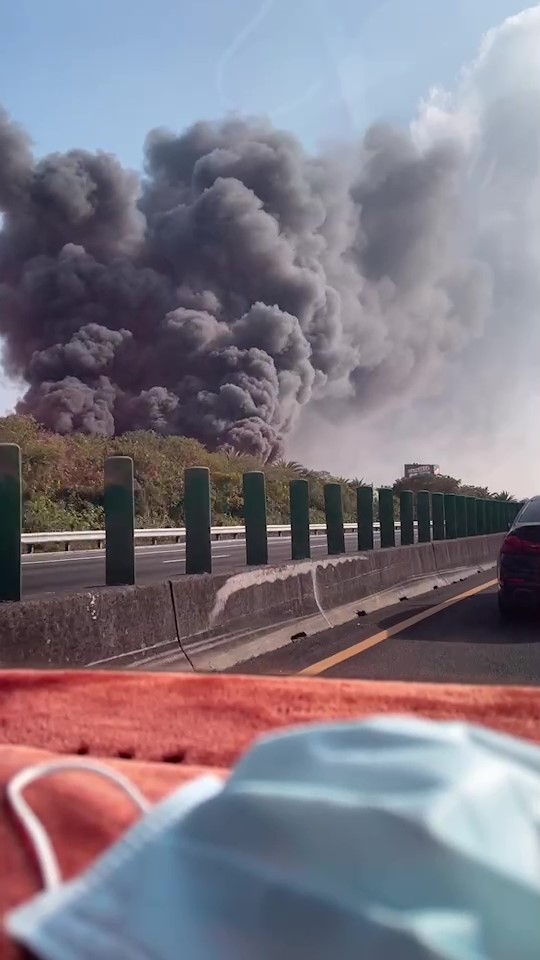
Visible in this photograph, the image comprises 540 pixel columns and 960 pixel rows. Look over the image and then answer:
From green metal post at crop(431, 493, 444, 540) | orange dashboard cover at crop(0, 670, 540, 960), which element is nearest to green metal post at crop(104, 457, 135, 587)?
orange dashboard cover at crop(0, 670, 540, 960)

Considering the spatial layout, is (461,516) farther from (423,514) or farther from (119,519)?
(119,519)

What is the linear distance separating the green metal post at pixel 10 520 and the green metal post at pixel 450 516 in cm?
1746

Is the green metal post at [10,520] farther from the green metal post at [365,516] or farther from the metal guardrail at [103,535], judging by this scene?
the metal guardrail at [103,535]

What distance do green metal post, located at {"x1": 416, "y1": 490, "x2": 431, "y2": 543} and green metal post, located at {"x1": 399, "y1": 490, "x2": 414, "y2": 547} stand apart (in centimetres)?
92

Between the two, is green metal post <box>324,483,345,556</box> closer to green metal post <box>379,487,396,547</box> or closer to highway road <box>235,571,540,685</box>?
highway road <box>235,571,540,685</box>

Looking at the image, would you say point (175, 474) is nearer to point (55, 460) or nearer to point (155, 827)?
point (55, 460)

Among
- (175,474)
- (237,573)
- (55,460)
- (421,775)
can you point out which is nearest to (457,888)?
(421,775)

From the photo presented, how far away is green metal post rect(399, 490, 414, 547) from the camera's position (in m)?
17.3

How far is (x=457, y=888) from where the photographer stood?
0.88 meters

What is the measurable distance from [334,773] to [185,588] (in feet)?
19.9

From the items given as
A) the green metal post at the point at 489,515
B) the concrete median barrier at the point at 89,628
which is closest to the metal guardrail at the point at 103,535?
the green metal post at the point at 489,515

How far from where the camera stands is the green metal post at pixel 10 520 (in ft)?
17.9

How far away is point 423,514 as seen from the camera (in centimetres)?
1941

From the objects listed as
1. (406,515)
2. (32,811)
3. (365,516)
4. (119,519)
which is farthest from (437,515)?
(32,811)
